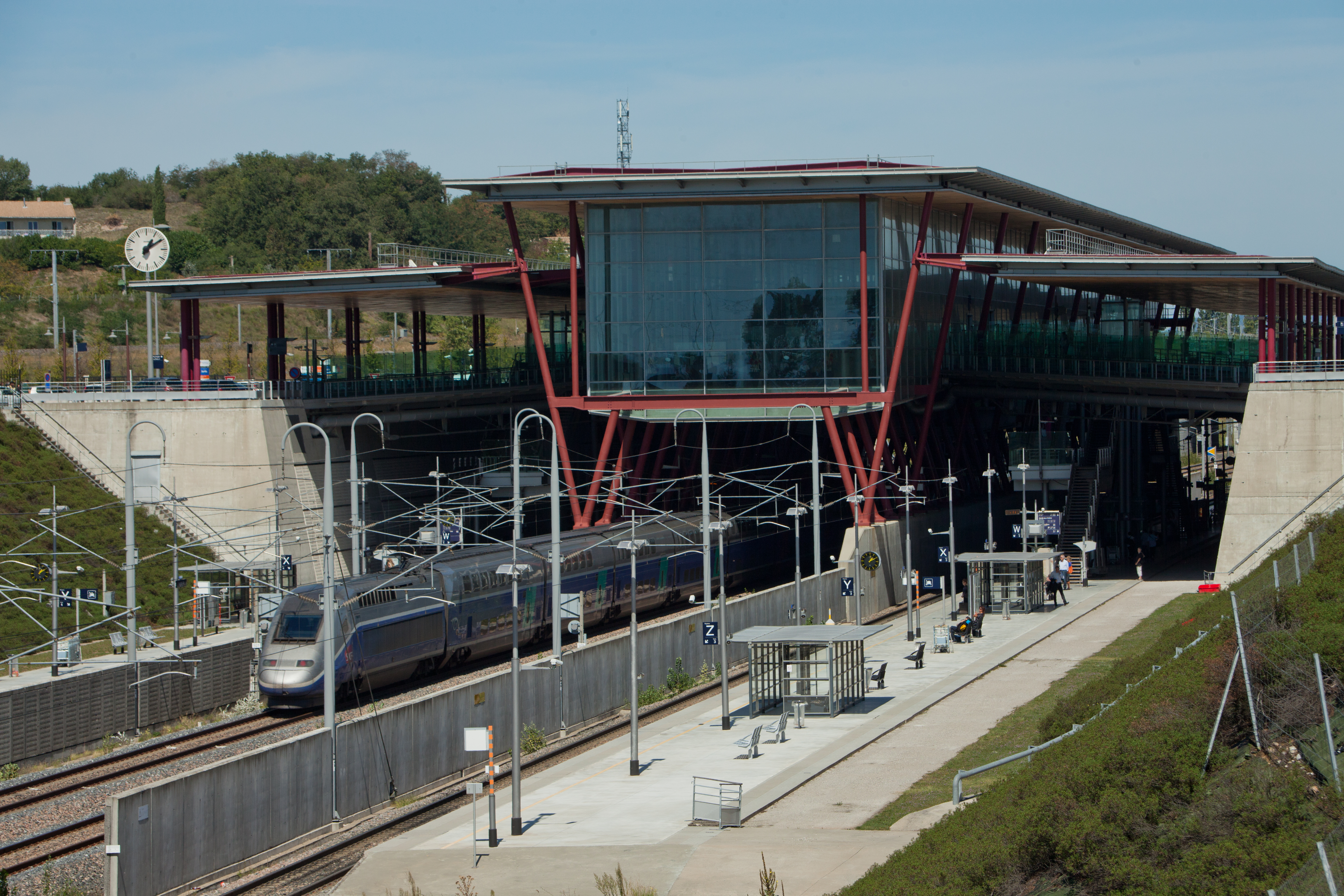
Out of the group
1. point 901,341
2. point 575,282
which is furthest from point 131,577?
point 901,341

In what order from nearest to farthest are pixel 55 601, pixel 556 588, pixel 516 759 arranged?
pixel 516 759 < pixel 55 601 < pixel 556 588

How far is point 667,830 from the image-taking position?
1096 inches

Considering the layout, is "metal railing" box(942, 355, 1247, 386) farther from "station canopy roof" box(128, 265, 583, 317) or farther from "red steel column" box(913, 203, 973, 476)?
"station canopy roof" box(128, 265, 583, 317)

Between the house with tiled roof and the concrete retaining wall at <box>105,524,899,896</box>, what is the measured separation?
134451 millimetres

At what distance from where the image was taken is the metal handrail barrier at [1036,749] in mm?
26438

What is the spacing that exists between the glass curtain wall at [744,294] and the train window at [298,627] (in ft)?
85.8

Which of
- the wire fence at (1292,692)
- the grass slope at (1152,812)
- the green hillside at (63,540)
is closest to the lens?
the grass slope at (1152,812)

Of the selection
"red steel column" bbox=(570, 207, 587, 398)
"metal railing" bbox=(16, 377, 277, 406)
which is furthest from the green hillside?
"red steel column" bbox=(570, 207, 587, 398)

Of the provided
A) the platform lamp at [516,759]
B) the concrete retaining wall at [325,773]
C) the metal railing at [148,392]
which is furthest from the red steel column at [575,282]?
the platform lamp at [516,759]

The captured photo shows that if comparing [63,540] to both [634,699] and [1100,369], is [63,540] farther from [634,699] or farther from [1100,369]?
[1100,369]

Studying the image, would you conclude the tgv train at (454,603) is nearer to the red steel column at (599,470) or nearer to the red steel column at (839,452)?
the red steel column at (599,470)

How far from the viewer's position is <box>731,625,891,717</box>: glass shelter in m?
38.3

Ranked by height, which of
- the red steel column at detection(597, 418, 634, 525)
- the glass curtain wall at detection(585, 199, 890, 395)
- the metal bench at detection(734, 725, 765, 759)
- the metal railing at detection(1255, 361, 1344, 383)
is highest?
the glass curtain wall at detection(585, 199, 890, 395)

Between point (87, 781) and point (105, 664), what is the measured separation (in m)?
9.14
